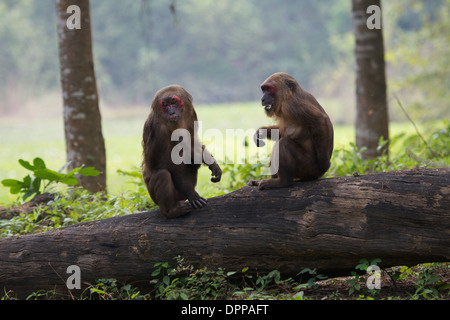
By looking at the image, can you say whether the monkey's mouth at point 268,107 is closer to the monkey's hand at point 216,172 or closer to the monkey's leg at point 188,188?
the monkey's hand at point 216,172

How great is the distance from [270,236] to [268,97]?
4.95 ft

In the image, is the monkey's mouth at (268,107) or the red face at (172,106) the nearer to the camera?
the red face at (172,106)

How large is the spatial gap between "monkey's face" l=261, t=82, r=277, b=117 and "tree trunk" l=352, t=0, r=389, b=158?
386 cm

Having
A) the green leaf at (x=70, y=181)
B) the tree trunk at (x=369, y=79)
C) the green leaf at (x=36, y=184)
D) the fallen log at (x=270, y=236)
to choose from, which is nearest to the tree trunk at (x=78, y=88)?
A: the green leaf at (x=36, y=184)

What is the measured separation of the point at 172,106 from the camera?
5.32 meters

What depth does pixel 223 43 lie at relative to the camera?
38938mm

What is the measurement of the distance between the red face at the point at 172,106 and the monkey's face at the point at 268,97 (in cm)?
87

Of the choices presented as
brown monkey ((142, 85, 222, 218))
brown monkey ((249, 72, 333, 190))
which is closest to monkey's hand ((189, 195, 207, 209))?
brown monkey ((142, 85, 222, 218))

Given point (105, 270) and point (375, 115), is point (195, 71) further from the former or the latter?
point (105, 270)

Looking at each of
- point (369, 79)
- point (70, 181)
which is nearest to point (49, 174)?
point (70, 181)

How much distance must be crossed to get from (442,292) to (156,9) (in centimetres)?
3672

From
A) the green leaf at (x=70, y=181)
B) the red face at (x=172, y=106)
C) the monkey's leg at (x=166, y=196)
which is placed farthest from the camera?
the green leaf at (x=70, y=181)

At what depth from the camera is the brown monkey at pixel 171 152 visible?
519 centimetres

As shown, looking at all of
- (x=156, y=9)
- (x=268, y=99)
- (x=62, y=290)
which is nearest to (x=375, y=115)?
(x=268, y=99)
